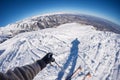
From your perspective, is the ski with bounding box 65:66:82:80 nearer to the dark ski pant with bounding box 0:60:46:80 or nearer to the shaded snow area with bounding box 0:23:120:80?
the shaded snow area with bounding box 0:23:120:80

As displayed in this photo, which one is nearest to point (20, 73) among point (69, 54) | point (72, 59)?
point (72, 59)

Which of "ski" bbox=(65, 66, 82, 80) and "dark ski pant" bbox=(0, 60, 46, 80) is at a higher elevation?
"ski" bbox=(65, 66, 82, 80)

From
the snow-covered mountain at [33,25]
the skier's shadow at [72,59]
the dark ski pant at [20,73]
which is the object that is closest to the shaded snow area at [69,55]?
the skier's shadow at [72,59]

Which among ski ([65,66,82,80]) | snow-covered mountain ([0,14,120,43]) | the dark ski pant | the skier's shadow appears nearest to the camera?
the dark ski pant

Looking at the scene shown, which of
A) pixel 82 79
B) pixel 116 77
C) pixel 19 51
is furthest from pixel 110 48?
pixel 19 51

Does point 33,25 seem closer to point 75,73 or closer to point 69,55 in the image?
point 69,55

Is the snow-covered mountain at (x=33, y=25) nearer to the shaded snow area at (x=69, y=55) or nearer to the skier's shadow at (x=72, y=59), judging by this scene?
the shaded snow area at (x=69, y=55)

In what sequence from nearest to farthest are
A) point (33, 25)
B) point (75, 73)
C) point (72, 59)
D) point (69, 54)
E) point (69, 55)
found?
point (75, 73)
point (72, 59)
point (69, 55)
point (69, 54)
point (33, 25)

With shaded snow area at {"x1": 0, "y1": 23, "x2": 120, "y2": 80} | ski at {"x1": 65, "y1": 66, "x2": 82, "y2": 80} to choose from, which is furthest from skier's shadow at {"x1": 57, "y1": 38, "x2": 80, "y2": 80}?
ski at {"x1": 65, "y1": 66, "x2": 82, "y2": 80}

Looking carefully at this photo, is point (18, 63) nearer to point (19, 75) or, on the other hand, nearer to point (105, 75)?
point (105, 75)
